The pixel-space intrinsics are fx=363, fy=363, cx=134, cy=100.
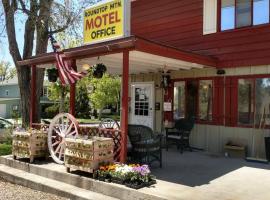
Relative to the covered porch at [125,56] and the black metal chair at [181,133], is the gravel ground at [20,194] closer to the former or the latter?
the covered porch at [125,56]

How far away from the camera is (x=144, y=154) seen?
24.8ft

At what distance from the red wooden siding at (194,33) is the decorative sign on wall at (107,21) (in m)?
2.68

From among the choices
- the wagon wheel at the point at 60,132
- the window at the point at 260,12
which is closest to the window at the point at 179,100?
the window at the point at 260,12

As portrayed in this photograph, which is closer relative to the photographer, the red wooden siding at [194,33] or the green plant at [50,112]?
the red wooden siding at [194,33]

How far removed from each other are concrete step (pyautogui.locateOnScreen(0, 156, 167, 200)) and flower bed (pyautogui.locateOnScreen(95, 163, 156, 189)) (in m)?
0.12

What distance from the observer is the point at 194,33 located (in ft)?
35.3

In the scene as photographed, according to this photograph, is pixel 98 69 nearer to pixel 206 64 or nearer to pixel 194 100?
pixel 206 64

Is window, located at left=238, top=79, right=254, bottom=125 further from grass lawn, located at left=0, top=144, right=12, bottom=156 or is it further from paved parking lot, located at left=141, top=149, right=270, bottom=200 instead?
grass lawn, located at left=0, top=144, right=12, bottom=156

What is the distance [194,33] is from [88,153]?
5.59 m

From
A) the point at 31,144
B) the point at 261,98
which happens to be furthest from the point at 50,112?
the point at 261,98

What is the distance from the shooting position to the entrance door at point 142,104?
39.5 ft

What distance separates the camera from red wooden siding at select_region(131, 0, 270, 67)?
930 cm

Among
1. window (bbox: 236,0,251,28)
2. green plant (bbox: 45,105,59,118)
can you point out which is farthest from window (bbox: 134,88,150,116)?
green plant (bbox: 45,105,59,118)

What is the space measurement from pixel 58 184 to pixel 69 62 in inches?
117
